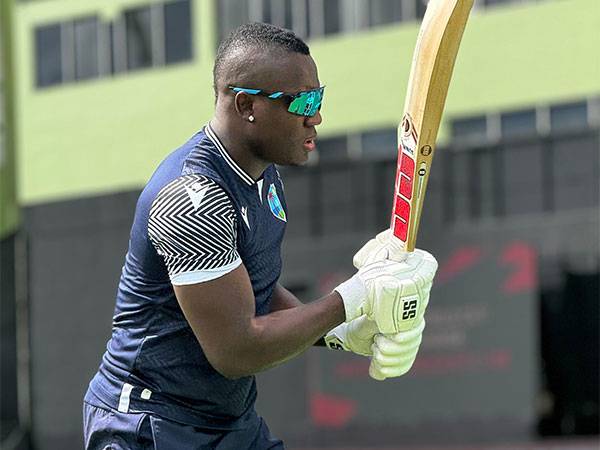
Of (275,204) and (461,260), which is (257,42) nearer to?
(275,204)

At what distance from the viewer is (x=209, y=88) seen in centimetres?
3038

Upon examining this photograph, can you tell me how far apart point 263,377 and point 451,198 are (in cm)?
510

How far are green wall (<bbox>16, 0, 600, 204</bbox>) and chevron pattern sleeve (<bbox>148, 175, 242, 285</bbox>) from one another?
889 inches

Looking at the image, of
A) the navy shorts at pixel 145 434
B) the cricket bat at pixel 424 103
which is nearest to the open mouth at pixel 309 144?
the cricket bat at pixel 424 103

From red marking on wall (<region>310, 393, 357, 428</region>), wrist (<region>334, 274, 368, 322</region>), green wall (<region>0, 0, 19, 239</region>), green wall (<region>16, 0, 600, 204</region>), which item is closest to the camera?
wrist (<region>334, 274, 368, 322</region>)

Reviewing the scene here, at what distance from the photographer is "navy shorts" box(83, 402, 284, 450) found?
4.62 metres

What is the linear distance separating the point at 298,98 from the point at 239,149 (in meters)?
0.25

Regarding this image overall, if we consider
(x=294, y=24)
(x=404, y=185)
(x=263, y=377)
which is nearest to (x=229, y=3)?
(x=294, y=24)

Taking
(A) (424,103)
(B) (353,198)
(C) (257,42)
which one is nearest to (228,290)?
(C) (257,42)

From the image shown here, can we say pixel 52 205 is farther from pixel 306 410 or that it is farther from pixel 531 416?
pixel 531 416

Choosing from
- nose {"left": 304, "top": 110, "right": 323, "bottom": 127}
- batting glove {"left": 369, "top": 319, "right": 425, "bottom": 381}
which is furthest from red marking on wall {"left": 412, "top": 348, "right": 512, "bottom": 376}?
nose {"left": 304, "top": 110, "right": 323, "bottom": 127}

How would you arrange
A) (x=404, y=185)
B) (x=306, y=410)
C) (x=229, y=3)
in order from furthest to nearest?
(x=229, y=3) → (x=306, y=410) → (x=404, y=185)

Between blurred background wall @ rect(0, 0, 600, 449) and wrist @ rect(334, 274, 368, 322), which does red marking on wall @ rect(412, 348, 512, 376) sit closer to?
blurred background wall @ rect(0, 0, 600, 449)

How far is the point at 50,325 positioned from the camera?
3203cm
